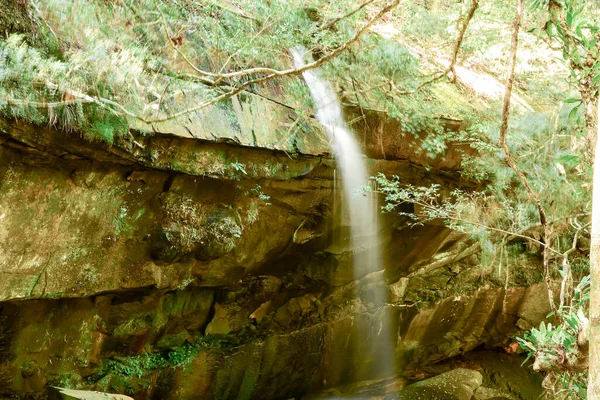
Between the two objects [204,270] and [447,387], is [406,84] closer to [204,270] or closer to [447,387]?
[204,270]

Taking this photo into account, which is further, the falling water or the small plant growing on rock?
the falling water

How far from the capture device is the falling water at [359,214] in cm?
697

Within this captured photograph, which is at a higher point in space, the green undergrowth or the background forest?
the background forest

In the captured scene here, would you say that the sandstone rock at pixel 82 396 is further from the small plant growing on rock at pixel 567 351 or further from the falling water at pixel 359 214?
the small plant growing on rock at pixel 567 351

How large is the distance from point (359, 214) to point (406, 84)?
231cm

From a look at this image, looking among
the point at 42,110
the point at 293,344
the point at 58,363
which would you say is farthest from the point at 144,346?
the point at 42,110

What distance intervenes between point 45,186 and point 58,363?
2.65 meters

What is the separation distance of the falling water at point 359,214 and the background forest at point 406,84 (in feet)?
0.80

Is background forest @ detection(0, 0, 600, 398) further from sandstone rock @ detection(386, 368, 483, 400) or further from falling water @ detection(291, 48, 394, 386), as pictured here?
sandstone rock @ detection(386, 368, 483, 400)

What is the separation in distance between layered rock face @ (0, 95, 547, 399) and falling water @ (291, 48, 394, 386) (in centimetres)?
13

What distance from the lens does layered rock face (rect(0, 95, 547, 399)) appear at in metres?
5.16

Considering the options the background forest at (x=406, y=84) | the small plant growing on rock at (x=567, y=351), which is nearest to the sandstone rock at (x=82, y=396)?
the background forest at (x=406, y=84)

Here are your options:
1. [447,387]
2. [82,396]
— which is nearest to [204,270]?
[82,396]

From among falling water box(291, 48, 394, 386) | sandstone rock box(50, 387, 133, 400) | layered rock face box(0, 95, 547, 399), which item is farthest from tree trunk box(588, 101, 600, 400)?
sandstone rock box(50, 387, 133, 400)
